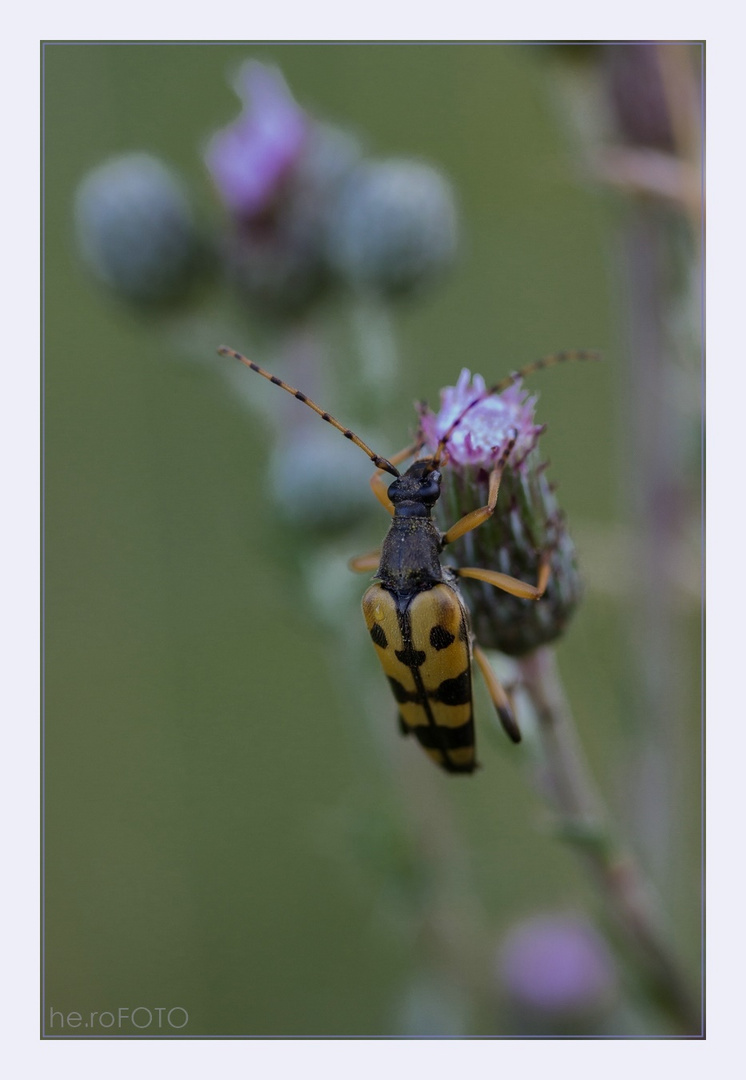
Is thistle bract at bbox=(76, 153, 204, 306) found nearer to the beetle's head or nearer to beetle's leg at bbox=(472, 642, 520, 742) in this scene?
the beetle's head

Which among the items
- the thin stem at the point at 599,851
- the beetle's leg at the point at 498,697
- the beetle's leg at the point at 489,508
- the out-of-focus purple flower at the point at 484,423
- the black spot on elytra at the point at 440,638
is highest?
the out-of-focus purple flower at the point at 484,423

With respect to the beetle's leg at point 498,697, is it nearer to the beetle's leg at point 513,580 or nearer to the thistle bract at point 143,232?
the beetle's leg at point 513,580

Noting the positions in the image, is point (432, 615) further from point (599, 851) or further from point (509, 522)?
point (599, 851)

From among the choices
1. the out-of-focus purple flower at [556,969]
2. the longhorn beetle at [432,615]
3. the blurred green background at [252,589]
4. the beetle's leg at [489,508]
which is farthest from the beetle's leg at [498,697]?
the out-of-focus purple flower at [556,969]

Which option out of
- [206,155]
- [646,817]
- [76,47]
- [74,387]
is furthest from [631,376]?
[74,387]

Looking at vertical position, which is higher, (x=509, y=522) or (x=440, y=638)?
(x=509, y=522)

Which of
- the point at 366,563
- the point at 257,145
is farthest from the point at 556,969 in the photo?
the point at 257,145

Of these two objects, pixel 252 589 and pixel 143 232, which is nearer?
pixel 143 232
